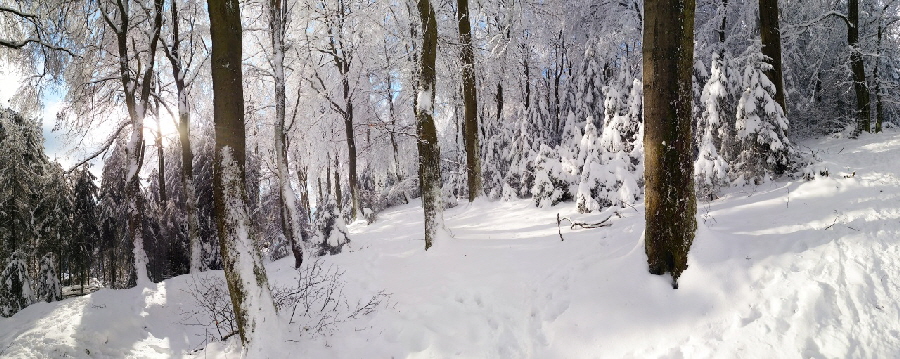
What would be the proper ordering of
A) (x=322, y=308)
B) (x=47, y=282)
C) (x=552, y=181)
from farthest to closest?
(x=552, y=181), (x=47, y=282), (x=322, y=308)

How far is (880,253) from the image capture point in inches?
147

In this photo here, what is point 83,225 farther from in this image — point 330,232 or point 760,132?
point 760,132

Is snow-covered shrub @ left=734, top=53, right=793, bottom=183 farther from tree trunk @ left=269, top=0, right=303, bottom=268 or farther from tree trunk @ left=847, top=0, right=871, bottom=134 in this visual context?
tree trunk @ left=269, top=0, right=303, bottom=268

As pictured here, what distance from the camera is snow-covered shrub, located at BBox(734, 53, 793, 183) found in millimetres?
7785

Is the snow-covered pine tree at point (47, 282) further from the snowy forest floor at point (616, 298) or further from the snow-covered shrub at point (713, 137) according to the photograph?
the snow-covered shrub at point (713, 137)

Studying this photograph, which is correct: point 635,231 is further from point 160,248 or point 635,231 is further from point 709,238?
point 160,248

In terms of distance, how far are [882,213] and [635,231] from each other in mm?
A: 2623

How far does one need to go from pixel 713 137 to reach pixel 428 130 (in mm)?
6012

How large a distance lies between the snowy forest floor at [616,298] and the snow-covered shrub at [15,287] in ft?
5.13

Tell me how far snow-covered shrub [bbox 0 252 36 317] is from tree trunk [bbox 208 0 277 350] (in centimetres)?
764

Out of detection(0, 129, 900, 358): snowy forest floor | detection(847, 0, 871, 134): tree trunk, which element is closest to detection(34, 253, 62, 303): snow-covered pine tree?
detection(0, 129, 900, 358): snowy forest floor

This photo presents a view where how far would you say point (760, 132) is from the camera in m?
7.81

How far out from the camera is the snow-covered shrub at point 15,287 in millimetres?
8281

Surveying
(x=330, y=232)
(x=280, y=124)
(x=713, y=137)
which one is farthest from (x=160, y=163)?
(x=713, y=137)
